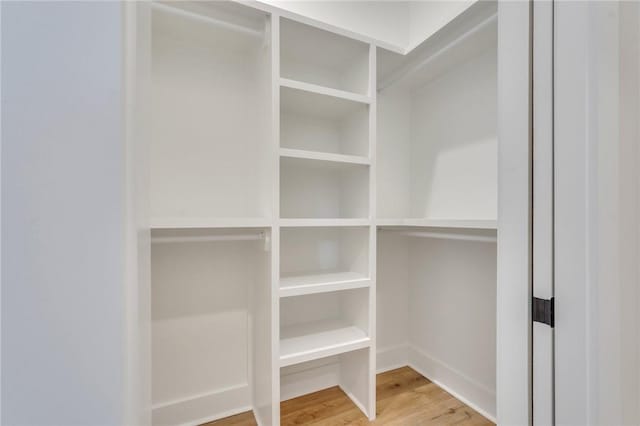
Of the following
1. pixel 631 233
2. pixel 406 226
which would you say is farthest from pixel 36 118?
pixel 406 226

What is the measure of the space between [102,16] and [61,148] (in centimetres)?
9

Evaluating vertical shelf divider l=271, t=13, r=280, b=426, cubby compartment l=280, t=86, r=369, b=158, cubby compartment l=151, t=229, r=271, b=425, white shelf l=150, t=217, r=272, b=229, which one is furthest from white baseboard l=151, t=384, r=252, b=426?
cubby compartment l=280, t=86, r=369, b=158

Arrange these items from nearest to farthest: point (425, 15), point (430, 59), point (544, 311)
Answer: point (544, 311)
point (430, 59)
point (425, 15)

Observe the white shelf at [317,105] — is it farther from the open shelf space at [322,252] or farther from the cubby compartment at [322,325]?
the cubby compartment at [322,325]

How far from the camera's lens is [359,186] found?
1.36 m

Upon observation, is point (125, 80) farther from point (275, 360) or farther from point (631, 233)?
point (275, 360)

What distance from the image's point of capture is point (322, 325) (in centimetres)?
144

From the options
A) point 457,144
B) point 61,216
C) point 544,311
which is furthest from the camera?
point 457,144

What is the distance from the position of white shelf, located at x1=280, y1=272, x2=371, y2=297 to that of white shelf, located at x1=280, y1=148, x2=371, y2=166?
1.82 feet

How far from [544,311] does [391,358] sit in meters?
1.32

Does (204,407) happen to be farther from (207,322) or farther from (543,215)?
(543,215)

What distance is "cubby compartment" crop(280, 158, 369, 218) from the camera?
1345 millimetres

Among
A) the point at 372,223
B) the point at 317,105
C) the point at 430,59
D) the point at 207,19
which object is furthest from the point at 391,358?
the point at 207,19

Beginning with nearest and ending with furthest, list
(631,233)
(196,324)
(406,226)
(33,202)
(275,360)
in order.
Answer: (33,202), (631,233), (275,360), (196,324), (406,226)
